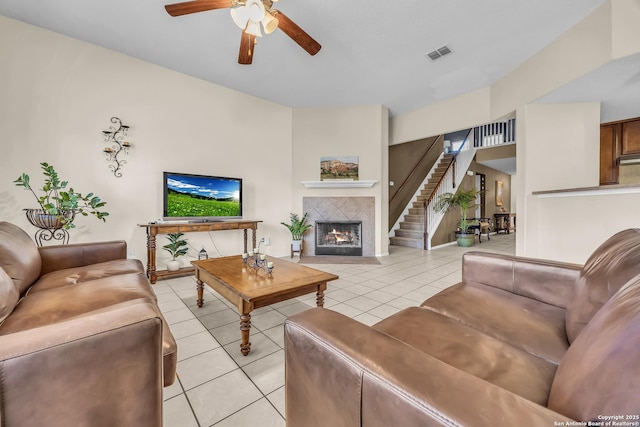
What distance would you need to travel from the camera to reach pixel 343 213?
5184 mm

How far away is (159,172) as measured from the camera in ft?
12.3

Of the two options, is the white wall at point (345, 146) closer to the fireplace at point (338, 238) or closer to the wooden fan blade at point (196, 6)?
the fireplace at point (338, 238)

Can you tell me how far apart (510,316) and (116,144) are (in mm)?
4501

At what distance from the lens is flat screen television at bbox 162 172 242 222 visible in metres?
3.63

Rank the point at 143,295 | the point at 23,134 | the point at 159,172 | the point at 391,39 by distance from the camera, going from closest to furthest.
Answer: the point at 143,295 < the point at 23,134 < the point at 391,39 < the point at 159,172

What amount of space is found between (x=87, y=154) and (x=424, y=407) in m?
4.34

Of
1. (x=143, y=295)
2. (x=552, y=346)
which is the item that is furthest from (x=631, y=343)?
(x=143, y=295)

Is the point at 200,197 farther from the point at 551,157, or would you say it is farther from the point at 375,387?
the point at 551,157

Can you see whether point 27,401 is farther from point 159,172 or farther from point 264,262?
point 159,172

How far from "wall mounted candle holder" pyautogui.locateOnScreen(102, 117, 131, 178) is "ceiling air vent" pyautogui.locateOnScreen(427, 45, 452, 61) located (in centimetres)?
426

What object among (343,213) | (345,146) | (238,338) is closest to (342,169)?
(345,146)

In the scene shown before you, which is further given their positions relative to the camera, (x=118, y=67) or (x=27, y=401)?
(x=118, y=67)

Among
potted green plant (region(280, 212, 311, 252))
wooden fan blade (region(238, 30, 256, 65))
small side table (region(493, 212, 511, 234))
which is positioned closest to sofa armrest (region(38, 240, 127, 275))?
wooden fan blade (region(238, 30, 256, 65))

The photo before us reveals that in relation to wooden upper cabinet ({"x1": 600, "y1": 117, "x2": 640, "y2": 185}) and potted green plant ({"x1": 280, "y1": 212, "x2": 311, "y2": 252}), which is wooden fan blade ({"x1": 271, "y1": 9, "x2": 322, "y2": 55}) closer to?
potted green plant ({"x1": 280, "y1": 212, "x2": 311, "y2": 252})
